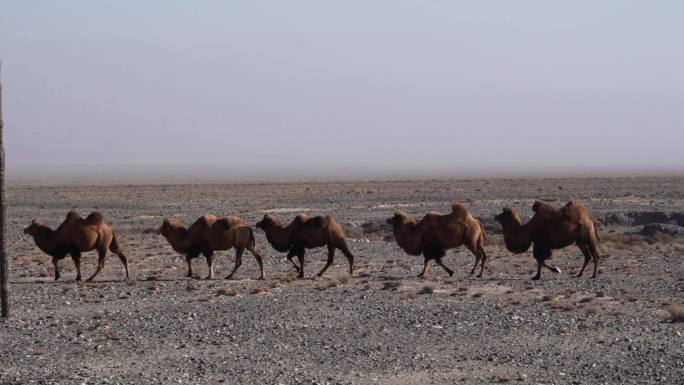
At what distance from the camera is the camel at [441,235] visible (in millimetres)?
20000

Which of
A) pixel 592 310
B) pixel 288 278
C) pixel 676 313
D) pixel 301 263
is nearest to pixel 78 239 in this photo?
pixel 288 278

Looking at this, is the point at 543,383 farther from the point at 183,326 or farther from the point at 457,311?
the point at 183,326

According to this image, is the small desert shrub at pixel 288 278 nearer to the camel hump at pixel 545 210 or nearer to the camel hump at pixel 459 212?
the camel hump at pixel 459 212

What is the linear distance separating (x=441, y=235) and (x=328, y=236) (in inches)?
93.3

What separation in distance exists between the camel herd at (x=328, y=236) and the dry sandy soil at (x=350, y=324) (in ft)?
1.99

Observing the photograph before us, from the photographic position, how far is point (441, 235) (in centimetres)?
Result: 2000

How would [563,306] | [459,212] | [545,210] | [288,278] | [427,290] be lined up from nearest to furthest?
[563,306]
[427,290]
[288,278]
[545,210]
[459,212]

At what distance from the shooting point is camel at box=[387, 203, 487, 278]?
2000 centimetres

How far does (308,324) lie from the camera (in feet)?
46.6

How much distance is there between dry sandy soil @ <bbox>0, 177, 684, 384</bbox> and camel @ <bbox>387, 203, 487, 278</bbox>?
61cm

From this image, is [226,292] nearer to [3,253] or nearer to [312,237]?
[312,237]

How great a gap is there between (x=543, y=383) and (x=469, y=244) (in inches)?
371

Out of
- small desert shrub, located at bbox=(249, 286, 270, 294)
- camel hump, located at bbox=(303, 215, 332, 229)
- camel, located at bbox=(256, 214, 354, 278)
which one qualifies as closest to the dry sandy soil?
small desert shrub, located at bbox=(249, 286, 270, 294)

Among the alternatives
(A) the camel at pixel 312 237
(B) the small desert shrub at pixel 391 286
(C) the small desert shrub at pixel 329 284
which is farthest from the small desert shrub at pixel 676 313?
(A) the camel at pixel 312 237
